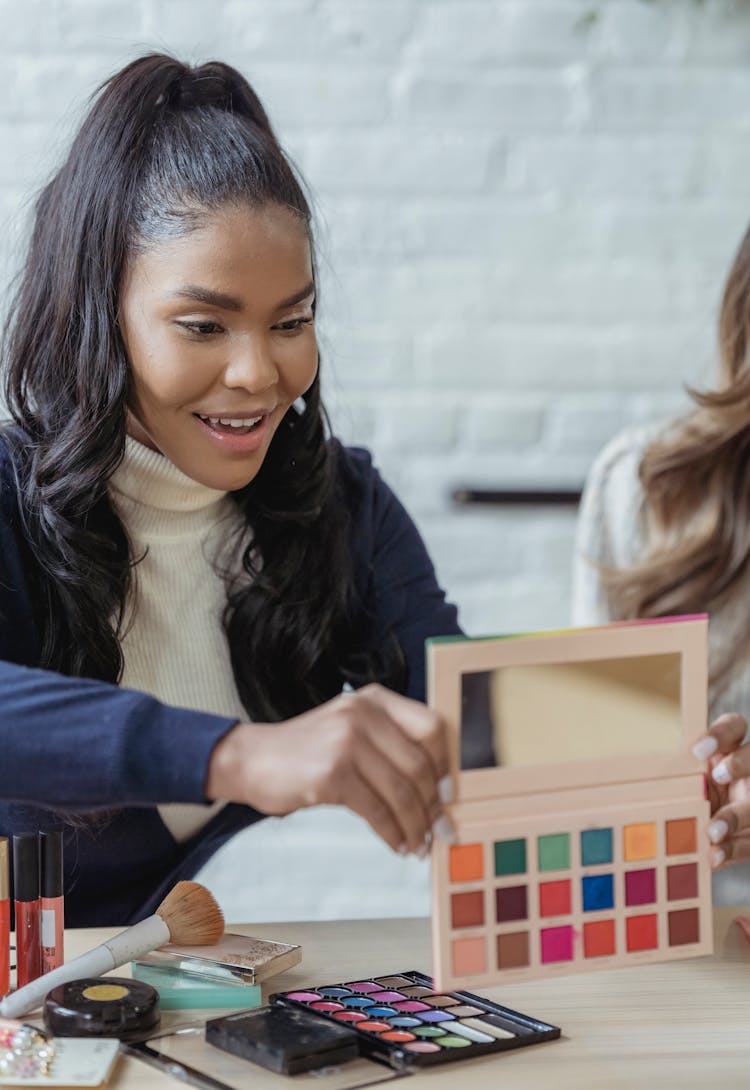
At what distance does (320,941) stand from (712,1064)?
0.94 ft

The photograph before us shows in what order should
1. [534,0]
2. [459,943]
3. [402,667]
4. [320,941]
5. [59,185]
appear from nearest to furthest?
[459,943], [320,941], [59,185], [402,667], [534,0]

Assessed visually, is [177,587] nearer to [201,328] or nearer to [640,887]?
[201,328]

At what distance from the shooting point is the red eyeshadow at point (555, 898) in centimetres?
77

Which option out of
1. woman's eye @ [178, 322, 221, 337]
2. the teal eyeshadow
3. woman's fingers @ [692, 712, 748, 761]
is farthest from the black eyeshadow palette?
woman's eye @ [178, 322, 221, 337]

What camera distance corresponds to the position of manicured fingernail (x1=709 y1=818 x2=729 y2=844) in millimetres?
898

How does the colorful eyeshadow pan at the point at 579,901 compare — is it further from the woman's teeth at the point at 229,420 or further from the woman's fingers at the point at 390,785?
the woman's teeth at the point at 229,420

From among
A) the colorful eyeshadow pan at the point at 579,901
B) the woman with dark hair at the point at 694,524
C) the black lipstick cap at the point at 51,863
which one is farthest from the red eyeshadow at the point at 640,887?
the woman with dark hair at the point at 694,524

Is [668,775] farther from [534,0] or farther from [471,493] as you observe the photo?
[534,0]

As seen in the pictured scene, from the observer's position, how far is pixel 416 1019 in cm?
82

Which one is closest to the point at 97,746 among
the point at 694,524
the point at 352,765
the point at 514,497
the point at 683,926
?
the point at 352,765

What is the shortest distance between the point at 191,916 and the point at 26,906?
0.33 ft

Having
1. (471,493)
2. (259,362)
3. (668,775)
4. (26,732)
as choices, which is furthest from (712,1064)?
(471,493)

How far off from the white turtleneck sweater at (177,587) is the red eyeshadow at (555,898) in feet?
1.28

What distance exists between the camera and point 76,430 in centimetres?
103
